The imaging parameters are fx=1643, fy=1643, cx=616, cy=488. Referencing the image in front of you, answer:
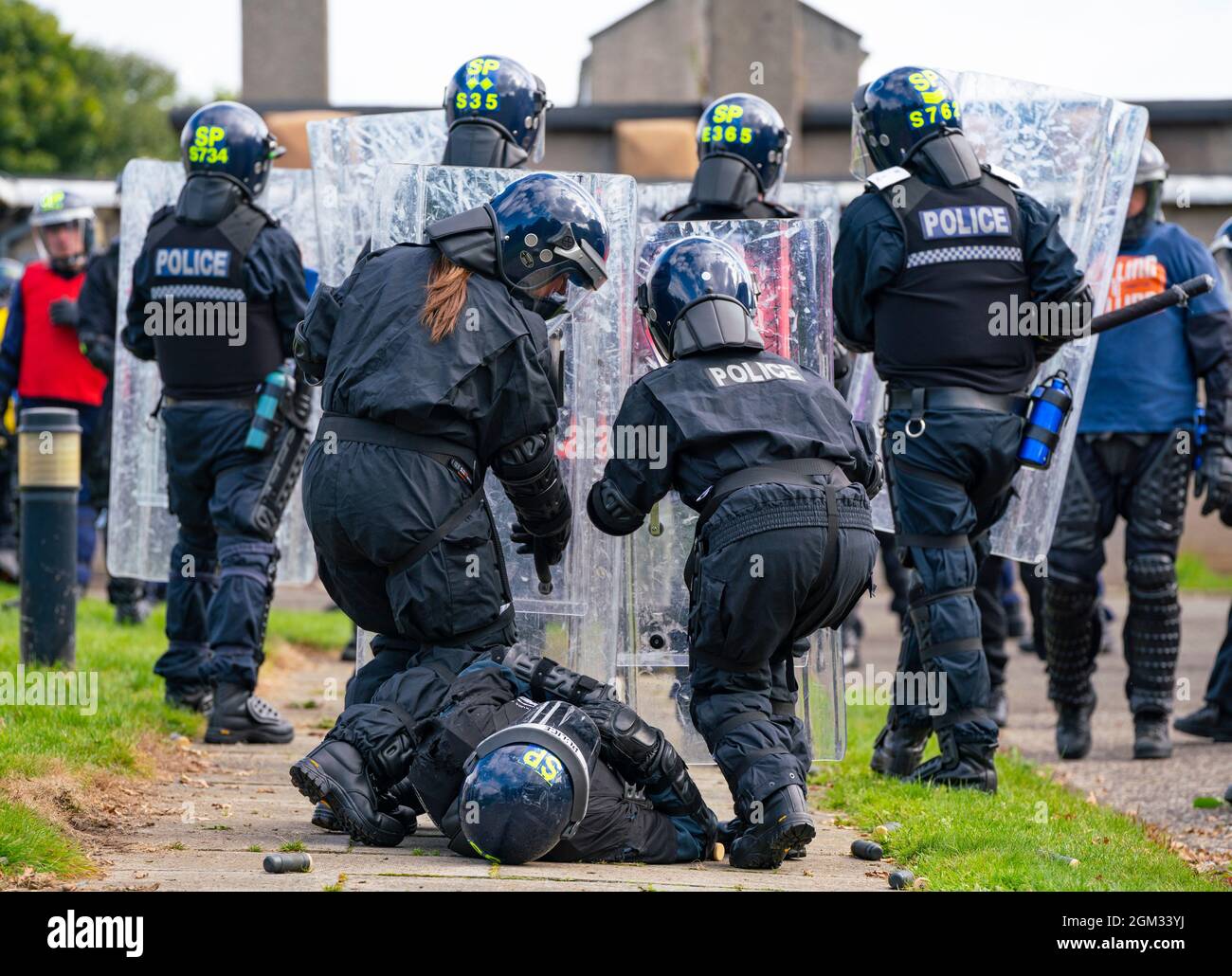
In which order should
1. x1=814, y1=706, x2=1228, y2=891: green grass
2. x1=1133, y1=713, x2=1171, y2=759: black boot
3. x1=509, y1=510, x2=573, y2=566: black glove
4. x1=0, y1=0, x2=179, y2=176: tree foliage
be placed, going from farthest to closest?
1. x1=0, y1=0, x2=179, y2=176: tree foliage
2. x1=1133, y1=713, x2=1171, y2=759: black boot
3. x1=509, y1=510, x2=573, y2=566: black glove
4. x1=814, y1=706, x2=1228, y2=891: green grass

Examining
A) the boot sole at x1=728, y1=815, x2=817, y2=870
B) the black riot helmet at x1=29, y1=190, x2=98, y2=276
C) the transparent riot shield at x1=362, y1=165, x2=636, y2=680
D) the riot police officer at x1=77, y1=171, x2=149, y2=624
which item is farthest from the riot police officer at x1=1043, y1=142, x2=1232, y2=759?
the black riot helmet at x1=29, y1=190, x2=98, y2=276

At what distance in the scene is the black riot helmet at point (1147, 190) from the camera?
23.0 ft

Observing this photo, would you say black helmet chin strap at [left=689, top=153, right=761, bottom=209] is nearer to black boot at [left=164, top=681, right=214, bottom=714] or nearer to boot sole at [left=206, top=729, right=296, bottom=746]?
boot sole at [left=206, top=729, right=296, bottom=746]

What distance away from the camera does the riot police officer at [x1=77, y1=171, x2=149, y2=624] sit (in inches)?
360

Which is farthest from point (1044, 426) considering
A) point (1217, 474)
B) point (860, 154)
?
point (1217, 474)

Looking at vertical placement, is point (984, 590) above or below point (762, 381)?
below

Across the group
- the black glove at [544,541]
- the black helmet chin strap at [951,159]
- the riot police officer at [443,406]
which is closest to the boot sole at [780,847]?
the riot police officer at [443,406]

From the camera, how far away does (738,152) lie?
6.42m

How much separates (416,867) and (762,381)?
1589 mm

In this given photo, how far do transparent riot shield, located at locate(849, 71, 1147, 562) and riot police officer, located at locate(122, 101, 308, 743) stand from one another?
8.00 feet

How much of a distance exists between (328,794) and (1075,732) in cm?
377
